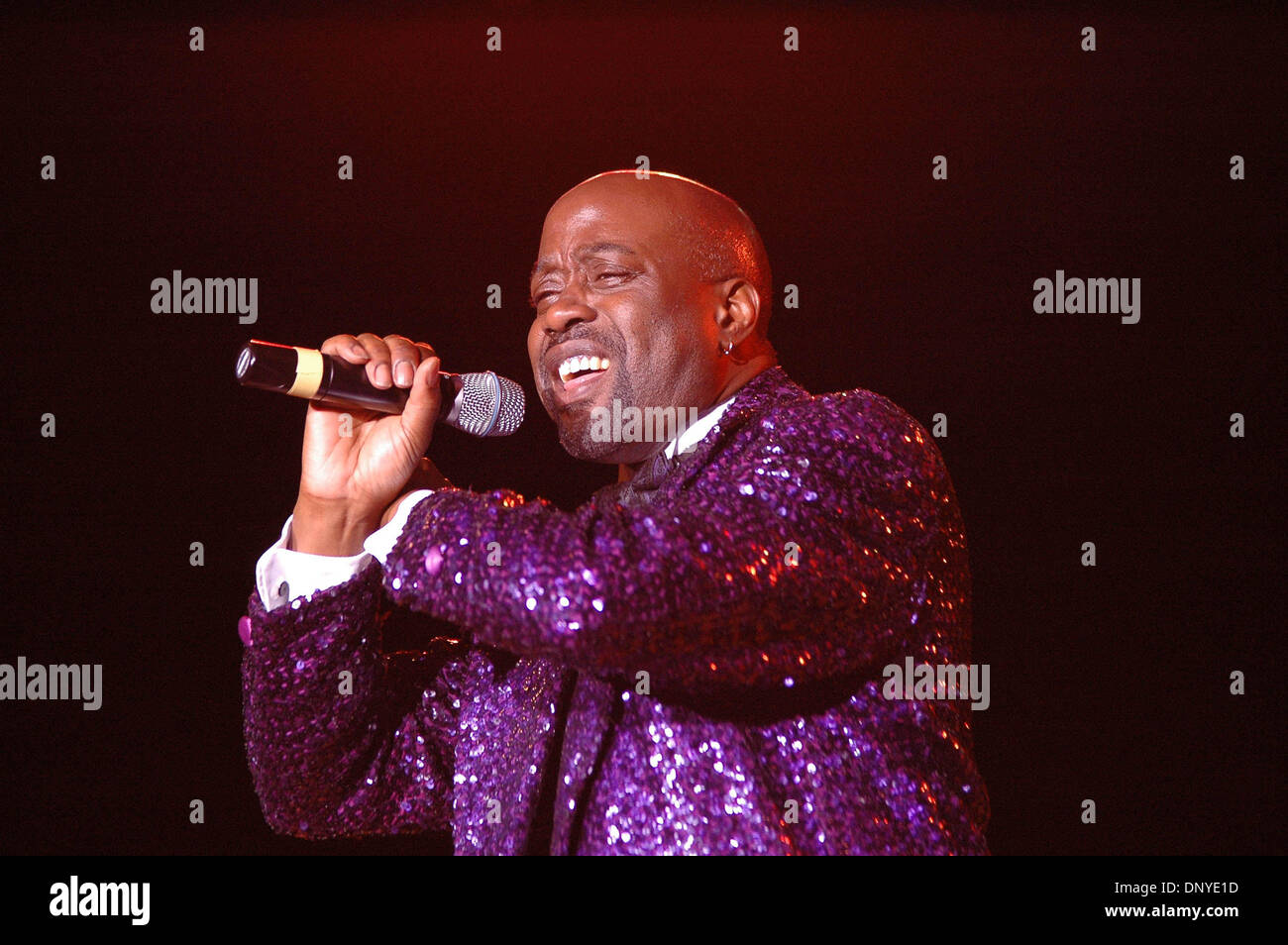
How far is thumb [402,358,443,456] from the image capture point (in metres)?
1.61

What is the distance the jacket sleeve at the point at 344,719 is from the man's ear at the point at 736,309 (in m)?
0.75

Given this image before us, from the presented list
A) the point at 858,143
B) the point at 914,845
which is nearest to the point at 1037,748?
the point at 914,845

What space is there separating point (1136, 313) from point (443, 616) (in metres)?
2.22

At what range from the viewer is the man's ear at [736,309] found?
199cm

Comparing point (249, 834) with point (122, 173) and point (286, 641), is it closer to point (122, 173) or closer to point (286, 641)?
point (286, 641)

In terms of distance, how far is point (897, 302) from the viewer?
294cm

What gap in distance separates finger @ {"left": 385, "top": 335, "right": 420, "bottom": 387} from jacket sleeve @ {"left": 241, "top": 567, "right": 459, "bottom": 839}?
0.35 meters

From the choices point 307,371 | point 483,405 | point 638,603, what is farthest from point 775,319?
point 638,603

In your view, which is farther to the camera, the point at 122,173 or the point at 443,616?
the point at 122,173

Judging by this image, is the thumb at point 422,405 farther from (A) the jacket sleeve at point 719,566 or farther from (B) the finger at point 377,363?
(A) the jacket sleeve at point 719,566

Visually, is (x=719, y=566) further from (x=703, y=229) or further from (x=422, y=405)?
(x=703, y=229)

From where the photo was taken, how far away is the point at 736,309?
6.62ft

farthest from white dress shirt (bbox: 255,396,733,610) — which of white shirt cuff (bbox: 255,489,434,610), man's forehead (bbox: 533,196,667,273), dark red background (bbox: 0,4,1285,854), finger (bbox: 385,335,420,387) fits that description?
dark red background (bbox: 0,4,1285,854)

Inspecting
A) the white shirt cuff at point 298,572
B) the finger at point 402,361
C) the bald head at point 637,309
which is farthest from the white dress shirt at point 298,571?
the finger at point 402,361
